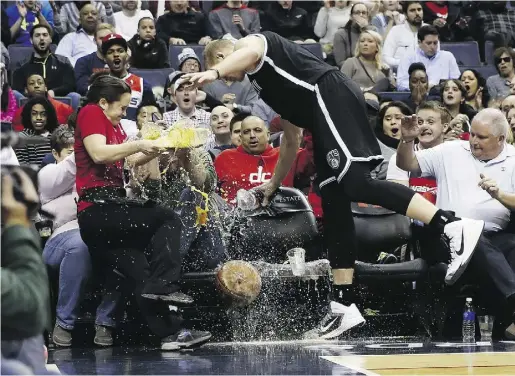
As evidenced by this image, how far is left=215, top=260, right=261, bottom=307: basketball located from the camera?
727cm

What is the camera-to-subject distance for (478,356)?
6414 mm

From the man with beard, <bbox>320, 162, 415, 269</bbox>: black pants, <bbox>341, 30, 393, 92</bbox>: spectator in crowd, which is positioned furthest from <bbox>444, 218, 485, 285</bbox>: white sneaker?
<bbox>341, 30, 393, 92</bbox>: spectator in crowd

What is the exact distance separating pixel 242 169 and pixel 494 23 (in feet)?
22.4

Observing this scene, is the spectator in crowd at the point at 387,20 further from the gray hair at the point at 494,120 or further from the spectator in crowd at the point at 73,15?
the gray hair at the point at 494,120

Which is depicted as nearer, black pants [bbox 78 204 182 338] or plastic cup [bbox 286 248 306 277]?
black pants [bbox 78 204 182 338]

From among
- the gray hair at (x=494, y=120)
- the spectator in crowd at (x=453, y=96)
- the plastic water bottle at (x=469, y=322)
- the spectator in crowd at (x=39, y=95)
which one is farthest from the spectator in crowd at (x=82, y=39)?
the plastic water bottle at (x=469, y=322)

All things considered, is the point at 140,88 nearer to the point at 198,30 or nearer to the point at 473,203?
the point at 198,30

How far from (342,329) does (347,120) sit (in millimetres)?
1402

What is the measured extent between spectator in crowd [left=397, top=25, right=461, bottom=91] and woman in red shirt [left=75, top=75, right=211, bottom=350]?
634 cm

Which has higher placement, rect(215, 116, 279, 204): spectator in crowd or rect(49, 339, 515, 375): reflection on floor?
rect(215, 116, 279, 204): spectator in crowd

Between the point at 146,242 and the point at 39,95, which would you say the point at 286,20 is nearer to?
the point at 39,95

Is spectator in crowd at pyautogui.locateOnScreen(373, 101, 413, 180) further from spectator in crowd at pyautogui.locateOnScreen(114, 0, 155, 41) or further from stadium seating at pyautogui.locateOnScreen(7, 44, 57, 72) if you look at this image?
spectator in crowd at pyautogui.locateOnScreen(114, 0, 155, 41)

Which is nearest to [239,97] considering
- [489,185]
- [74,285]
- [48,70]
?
[48,70]

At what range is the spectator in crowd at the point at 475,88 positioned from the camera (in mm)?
11820
